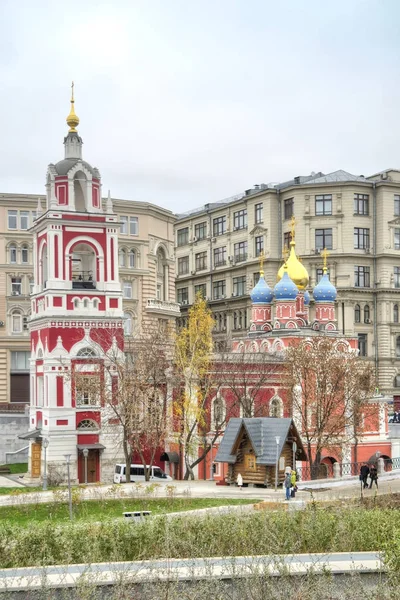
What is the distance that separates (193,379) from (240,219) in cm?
3785

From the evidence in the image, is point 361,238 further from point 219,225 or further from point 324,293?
point 324,293

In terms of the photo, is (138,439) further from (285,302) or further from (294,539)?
(294,539)

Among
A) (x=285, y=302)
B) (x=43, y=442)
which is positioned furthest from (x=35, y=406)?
(x=285, y=302)

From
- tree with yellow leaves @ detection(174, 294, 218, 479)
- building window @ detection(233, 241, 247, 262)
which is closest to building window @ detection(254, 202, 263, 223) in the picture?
building window @ detection(233, 241, 247, 262)

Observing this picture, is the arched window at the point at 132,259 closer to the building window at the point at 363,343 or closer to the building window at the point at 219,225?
the building window at the point at 363,343

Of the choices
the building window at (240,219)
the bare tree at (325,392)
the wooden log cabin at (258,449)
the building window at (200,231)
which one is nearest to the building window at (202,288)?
the building window at (200,231)

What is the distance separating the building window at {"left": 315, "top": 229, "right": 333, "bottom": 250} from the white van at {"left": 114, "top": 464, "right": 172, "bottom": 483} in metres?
32.5

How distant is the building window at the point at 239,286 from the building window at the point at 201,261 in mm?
5615

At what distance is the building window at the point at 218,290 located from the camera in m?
85.9

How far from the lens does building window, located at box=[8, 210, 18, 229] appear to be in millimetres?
62375

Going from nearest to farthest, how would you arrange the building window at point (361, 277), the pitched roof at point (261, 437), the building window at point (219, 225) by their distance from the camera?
1. the pitched roof at point (261, 437)
2. the building window at point (361, 277)
3. the building window at point (219, 225)

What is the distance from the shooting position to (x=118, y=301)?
1881 inches

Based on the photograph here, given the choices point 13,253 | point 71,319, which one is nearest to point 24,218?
point 13,253

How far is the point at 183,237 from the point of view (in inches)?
3656
